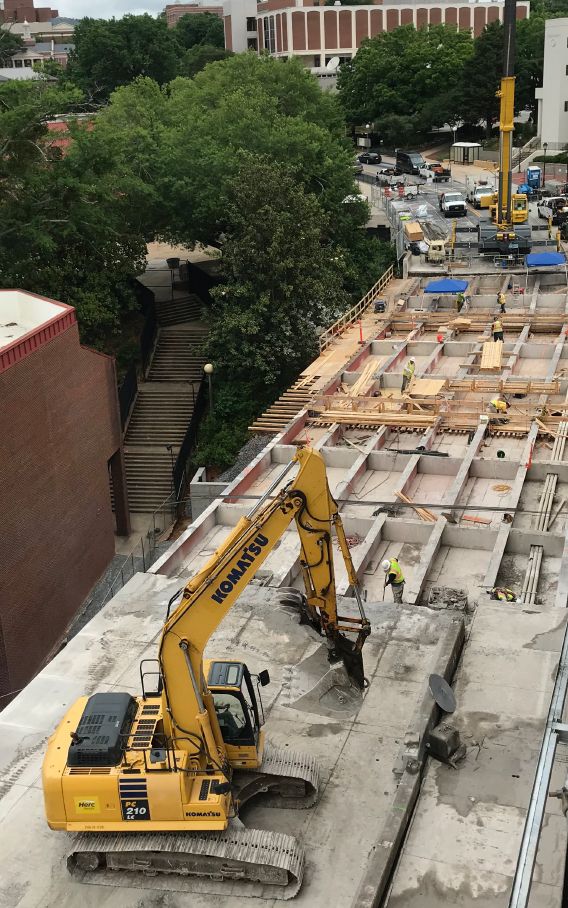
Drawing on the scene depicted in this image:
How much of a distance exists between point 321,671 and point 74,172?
104ft

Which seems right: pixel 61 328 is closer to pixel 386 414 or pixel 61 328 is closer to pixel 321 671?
pixel 386 414

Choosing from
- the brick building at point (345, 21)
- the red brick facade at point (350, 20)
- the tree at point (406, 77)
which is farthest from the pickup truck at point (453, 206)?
the red brick facade at point (350, 20)

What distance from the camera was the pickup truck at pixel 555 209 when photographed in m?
60.9

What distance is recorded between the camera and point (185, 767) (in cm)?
1388

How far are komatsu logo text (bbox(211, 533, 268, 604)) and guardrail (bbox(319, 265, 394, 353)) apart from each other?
26859 mm

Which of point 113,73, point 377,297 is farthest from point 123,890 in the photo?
point 113,73

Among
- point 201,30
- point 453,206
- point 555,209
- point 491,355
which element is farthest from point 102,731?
point 201,30

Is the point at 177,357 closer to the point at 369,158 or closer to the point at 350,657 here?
the point at 350,657

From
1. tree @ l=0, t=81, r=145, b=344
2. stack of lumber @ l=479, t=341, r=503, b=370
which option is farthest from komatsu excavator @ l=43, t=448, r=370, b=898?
tree @ l=0, t=81, r=145, b=344

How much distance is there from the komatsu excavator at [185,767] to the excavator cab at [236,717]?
17 millimetres

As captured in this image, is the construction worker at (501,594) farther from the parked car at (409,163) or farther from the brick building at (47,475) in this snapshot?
the parked car at (409,163)

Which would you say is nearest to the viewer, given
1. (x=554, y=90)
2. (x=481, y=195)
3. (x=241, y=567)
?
(x=241, y=567)

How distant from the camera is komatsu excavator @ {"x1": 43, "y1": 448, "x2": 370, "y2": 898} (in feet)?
45.0

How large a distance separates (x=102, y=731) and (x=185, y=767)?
1291 millimetres
